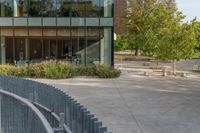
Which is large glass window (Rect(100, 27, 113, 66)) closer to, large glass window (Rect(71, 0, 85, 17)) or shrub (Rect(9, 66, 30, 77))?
large glass window (Rect(71, 0, 85, 17))

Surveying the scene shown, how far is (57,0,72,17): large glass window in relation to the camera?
33.2 metres

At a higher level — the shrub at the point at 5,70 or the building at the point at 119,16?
the building at the point at 119,16

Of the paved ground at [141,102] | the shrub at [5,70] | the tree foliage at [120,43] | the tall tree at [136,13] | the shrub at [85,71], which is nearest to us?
the paved ground at [141,102]

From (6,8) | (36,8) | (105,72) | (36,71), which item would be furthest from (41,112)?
(6,8)

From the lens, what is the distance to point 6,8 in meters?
33.9

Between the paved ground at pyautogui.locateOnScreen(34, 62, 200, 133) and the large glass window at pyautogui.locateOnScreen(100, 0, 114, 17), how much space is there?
726cm

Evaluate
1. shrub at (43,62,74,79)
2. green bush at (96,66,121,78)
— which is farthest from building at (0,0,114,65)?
shrub at (43,62,74,79)

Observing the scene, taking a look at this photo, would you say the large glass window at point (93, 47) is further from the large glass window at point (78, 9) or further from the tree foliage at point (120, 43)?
the tree foliage at point (120, 43)

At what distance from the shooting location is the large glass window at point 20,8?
111 ft

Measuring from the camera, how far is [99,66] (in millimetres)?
27844

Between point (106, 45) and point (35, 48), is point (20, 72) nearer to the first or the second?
point (35, 48)

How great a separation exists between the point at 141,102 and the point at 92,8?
17373mm

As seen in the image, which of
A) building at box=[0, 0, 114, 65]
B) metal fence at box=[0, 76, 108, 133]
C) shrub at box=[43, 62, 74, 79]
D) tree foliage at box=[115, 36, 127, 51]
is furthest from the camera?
tree foliage at box=[115, 36, 127, 51]

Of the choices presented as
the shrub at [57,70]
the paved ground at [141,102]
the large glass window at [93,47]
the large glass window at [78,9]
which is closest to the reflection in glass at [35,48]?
the large glass window at [78,9]
